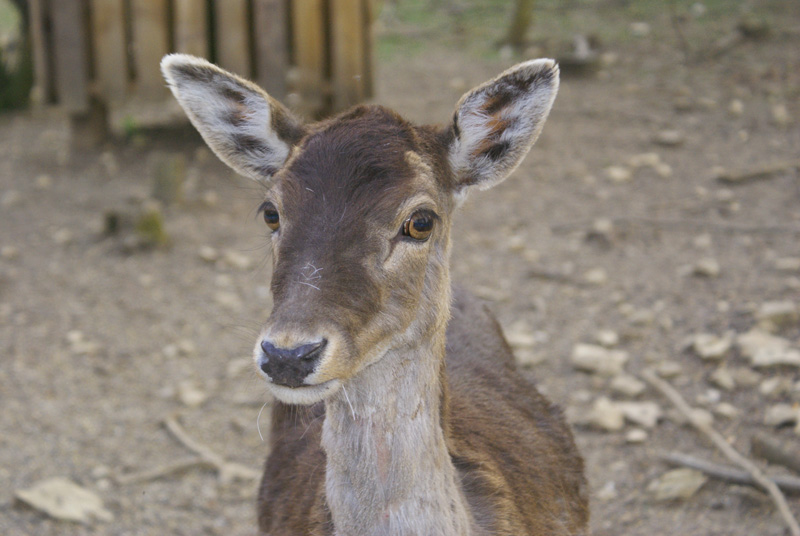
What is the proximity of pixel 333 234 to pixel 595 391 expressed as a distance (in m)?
3.21

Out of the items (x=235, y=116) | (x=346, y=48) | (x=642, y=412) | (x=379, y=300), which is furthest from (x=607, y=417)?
(x=346, y=48)

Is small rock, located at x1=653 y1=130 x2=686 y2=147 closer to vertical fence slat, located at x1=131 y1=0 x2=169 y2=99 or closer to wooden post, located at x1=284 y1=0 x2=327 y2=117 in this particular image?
wooden post, located at x1=284 y1=0 x2=327 y2=117

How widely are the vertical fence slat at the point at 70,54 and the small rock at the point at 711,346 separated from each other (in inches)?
245

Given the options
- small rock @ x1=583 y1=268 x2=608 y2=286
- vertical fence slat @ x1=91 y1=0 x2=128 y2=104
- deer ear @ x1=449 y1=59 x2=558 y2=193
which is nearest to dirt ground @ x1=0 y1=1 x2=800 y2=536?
small rock @ x1=583 y1=268 x2=608 y2=286

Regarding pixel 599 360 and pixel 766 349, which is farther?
pixel 599 360

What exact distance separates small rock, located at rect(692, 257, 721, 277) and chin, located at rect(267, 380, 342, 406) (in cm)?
454

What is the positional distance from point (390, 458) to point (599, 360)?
3.08 metres

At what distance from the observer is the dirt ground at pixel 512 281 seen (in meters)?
4.86

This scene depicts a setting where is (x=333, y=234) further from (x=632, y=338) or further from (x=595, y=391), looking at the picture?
(x=632, y=338)

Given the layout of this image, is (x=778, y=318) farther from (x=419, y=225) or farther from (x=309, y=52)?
(x=309, y=52)

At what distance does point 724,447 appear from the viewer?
4656 mm

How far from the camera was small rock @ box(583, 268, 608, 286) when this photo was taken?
6.64m

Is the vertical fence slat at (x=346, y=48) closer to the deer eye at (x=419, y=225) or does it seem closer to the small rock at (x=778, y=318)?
the small rock at (x=778, y=318)

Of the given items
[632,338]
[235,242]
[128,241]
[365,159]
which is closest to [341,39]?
[235,242]
